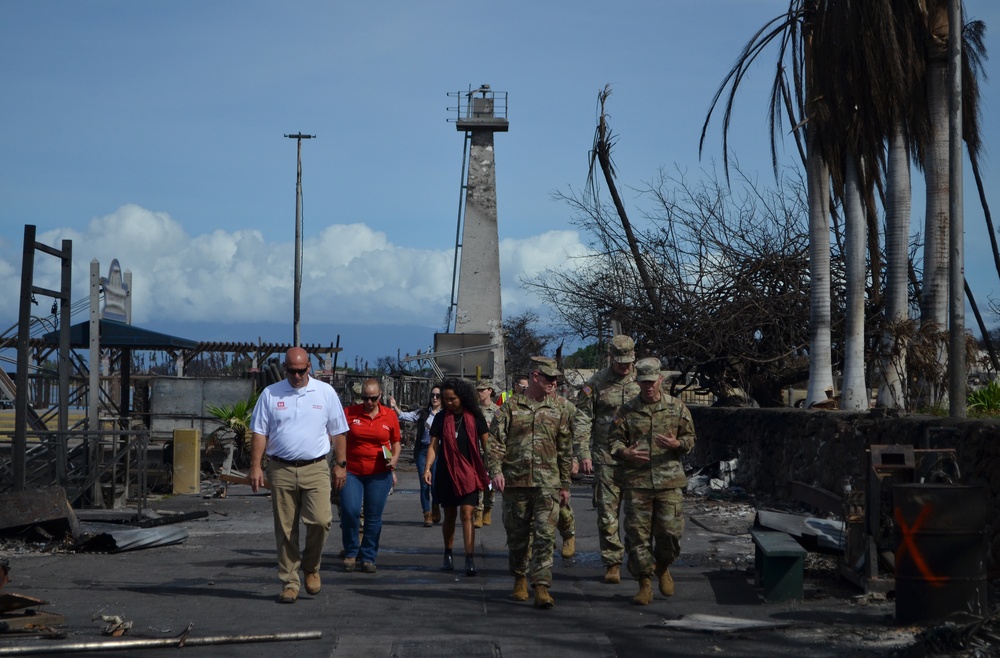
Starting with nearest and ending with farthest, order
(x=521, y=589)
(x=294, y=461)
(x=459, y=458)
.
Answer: (x=521, y=589)
(x=294, y=461)
(x=459, y=458)

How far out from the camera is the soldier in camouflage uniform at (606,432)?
33.4 ft

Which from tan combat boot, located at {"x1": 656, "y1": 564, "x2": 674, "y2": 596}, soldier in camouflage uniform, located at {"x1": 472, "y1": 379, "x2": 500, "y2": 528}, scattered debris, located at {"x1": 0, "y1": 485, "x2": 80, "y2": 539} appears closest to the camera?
tan combat boot, located at {"x1": 656, "y1": 564, "x2": 674, "y2": 596}

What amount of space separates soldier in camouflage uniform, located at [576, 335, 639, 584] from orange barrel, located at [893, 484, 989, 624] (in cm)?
287

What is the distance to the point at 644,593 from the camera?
8914mm

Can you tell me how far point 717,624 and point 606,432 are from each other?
3.01 meters

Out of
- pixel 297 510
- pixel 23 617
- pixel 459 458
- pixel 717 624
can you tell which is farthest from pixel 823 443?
pixel 23 617

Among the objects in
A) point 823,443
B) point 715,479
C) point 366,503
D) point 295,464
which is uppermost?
point 823,443

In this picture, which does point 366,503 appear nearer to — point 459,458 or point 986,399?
point 459,458

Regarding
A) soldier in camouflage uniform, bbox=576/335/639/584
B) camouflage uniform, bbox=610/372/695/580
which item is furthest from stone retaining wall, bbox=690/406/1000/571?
soldier in camouflage uniform, bbox=576/335/639/584

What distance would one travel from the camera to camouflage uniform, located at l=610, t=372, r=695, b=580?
9.00m

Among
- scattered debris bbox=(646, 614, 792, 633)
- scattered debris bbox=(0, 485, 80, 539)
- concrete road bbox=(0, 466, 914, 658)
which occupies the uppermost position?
scattered debris bbox=(0, 485, 80, 539)

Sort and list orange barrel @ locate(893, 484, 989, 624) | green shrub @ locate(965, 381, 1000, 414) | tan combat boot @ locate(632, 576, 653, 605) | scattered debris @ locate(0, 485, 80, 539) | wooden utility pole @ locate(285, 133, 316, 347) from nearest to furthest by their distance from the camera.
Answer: orange barrel @ locate(893, 484, 989, 624) → tan combat boot @ locate(632, 576, 653, 605) → scattered debris @ locate(0, 485, 80, 539) → green shrub @ locate(965, 381, 1000, 414) → wooden utility pole @ locate(285, 133, 316, 347)

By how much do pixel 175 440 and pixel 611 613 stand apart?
40.3 feet

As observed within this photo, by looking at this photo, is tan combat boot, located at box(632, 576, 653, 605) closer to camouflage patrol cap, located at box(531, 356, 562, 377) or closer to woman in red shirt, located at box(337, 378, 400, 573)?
camouflage patrol cap, located at box(531, 356, 562, 377)
